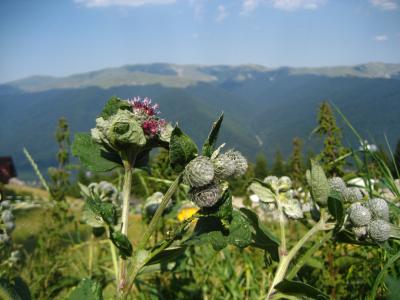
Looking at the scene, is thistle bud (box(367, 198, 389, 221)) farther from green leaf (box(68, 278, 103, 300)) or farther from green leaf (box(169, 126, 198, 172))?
green leaf (box(68, 278, 103, 300))

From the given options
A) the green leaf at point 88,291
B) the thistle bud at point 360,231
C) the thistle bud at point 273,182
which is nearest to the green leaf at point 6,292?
the green leaf at point 88,291

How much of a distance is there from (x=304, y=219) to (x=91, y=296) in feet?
3.16

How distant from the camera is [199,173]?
985 mm

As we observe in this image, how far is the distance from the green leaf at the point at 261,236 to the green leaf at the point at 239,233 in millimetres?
217

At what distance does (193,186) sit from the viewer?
3.32 ft

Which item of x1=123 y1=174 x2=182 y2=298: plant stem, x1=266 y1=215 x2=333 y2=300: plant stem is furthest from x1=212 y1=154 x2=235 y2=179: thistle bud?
x1=266 y1=215 x2=333 y2=300: plant stem

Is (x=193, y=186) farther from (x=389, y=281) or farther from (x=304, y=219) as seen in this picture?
(x=304, y=219)

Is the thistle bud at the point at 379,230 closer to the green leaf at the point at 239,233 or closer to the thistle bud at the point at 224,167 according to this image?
the green leaf at the point at 239,233

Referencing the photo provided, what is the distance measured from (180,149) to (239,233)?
1.01 feet

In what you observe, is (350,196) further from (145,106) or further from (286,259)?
(145,106)

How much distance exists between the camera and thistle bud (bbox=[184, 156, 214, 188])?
98 cm

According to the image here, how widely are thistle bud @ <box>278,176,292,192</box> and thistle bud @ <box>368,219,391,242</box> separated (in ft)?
1.29

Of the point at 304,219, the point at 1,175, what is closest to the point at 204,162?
the point at 304,219

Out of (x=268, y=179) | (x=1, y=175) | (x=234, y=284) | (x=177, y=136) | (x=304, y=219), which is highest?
(x=177, y=136)
